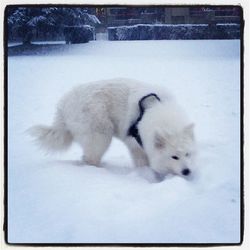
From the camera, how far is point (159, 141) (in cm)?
305

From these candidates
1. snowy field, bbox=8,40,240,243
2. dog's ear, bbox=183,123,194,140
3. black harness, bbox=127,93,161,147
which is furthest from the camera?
black harness, bbox=127,93,161,147

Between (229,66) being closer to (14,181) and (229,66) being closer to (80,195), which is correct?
A: (80,195)

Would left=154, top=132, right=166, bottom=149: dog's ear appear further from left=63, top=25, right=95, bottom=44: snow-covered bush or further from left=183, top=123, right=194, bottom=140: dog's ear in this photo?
left=63, top=25, right=95, bottom=44: snow-covered bush

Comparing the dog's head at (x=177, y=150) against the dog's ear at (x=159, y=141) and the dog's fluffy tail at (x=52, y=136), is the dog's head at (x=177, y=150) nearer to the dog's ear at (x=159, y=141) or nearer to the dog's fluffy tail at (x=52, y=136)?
the dog's ear at (x=159, y=141)

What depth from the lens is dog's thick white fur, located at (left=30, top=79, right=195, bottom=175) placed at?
304 cm

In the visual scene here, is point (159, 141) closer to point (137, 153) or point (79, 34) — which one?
point (137, 153)

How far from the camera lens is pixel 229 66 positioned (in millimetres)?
2965

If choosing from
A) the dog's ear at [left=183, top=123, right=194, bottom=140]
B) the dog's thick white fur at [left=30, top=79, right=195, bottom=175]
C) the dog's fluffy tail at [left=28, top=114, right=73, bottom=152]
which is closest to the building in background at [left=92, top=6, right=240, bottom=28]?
the dog's thick white fur at [left=30, top=79, right=195, bottom=175]

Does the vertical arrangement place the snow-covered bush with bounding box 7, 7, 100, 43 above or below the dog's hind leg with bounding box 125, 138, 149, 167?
above

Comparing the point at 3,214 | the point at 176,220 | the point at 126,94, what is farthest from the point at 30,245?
the point at 126,94

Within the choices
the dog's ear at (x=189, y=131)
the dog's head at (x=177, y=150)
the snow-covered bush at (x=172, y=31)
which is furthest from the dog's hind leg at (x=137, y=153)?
the snow-covered bush at (x=172, y=31)

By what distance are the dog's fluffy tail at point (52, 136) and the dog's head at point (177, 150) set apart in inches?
20.8

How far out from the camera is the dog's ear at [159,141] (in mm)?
3033

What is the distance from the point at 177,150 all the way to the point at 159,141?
0.11 m
